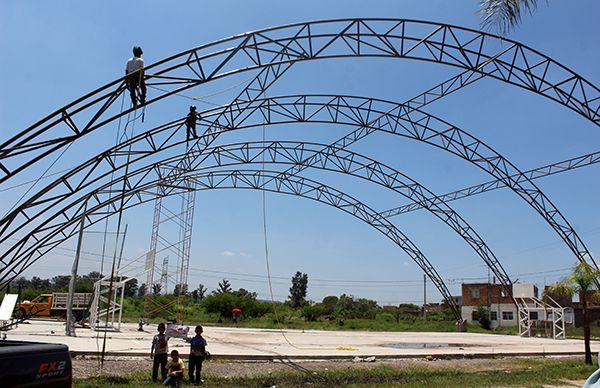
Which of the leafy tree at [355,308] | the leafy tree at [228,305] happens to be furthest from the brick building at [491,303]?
the leafy tree at [228,305]

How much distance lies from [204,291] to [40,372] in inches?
3062

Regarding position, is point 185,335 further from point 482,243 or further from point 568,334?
point 568,334

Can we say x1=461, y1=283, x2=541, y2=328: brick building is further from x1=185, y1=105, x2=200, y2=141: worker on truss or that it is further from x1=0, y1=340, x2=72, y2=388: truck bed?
x1=0, y1=340, x2=72, y2=388: truck bed

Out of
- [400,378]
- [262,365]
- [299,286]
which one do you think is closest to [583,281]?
[400,378]

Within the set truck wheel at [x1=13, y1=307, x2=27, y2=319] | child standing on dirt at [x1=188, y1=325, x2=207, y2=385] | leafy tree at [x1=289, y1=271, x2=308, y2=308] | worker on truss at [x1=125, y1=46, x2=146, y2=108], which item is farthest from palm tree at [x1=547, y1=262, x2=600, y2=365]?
leafy tree at [x1=289, y1=271, x2=308, y2=308]

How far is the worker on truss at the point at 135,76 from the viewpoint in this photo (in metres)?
12.0

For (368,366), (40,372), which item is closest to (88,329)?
(368,366)

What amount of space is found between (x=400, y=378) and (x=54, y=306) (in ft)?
84.0

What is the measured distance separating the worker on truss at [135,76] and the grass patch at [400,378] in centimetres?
655

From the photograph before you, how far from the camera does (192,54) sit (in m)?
12.2

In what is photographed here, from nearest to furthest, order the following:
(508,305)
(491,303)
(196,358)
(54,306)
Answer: (196,358), (54,306), (508,305), (491,303)

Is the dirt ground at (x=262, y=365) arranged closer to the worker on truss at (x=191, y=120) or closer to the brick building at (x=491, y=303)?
the worker on truss at (x=191, y=120)

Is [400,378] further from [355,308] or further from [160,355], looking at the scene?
[355,308]

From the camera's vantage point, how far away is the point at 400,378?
12.9 metres
